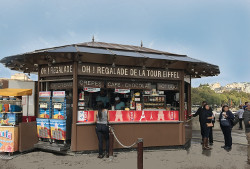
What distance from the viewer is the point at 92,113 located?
26.1ft

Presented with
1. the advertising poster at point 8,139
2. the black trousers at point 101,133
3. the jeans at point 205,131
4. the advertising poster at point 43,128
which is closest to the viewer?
the black trousers at point 101,133

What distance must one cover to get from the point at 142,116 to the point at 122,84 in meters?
1.42

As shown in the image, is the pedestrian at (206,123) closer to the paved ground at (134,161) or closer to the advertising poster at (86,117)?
the paved ground at (134,161)

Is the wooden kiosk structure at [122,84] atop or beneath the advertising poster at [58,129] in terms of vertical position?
atop

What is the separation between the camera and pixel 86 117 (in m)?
7.88

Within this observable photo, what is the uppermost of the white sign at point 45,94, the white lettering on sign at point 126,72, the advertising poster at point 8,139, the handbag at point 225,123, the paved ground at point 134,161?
the white lettering on sign at point 126,72

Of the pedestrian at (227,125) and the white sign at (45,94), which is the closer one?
the white sign at (45,94)

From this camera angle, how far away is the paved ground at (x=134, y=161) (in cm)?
641

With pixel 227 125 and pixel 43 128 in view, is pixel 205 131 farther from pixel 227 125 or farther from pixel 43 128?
pixel 43 128

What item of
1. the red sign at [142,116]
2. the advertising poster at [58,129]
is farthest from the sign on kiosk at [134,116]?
the advertising poster at [58,129]

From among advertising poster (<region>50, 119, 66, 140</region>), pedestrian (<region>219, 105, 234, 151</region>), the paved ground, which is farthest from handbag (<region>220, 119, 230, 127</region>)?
advertising poster (<region>50, 119, 66, 140</region>)

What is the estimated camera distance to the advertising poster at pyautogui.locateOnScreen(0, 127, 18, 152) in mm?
7480

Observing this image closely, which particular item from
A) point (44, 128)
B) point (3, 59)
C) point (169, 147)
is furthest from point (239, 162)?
point (3, 59)

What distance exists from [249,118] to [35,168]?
6560mm
